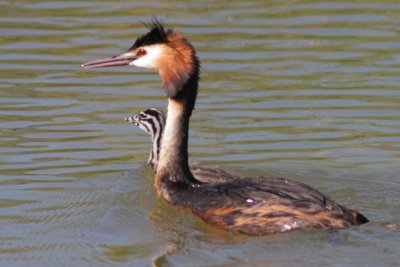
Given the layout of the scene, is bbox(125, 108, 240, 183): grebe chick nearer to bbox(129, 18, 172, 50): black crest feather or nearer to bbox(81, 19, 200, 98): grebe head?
bbox(81, 19, 200, 98): grebe head

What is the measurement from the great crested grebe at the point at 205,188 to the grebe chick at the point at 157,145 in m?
0.20

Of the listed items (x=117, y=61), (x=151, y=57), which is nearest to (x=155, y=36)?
(x=151, y=57)

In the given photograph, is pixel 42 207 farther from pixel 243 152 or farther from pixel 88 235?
pixel 243 152

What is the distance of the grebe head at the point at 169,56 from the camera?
1216cm

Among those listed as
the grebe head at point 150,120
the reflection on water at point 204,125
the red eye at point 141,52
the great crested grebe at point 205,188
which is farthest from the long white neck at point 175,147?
the grebe head at point 150,120

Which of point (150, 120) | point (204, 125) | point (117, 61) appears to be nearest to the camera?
point (117, 61)

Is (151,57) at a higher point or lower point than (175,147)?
higher

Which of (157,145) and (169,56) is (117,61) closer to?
(169,56)

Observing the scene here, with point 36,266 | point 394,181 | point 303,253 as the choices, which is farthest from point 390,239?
point 36,266

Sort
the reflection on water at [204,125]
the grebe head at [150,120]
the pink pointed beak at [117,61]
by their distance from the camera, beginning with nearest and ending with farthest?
the reflection on water at [204,125] → the pink pointed beak at [117,61] → the grebe head at [150,120]

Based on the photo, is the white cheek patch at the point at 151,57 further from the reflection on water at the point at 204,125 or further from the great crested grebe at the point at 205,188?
the reflection on water at the point at 204,125

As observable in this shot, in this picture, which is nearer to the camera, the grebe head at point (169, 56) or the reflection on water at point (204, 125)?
the reflection on water at point (204, 125)

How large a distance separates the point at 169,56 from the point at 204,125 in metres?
1.72

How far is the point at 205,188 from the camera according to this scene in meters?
11.7
